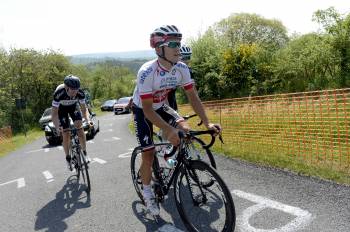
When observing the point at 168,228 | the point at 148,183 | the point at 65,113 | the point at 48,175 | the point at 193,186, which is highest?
the point at 65,113

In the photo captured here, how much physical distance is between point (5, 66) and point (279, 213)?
1948 inches

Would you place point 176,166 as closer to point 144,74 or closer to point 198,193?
point 198,193

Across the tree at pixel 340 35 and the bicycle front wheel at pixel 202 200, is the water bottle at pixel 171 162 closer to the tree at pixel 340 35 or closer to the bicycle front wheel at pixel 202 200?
the bicycle front wheel at pixel 202 200

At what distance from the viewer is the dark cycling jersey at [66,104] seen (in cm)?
707

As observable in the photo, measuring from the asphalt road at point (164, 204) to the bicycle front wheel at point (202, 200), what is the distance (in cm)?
39

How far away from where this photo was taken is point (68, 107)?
752cm

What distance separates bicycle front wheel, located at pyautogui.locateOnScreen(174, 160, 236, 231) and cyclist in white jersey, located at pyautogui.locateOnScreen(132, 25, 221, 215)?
1.40 ft

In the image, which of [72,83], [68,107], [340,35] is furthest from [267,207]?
[340,35]

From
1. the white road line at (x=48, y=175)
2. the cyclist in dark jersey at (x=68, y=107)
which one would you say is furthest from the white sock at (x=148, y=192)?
the white road line at (x=48, y=175)

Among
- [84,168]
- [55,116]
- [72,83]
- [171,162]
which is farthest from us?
[55,116]

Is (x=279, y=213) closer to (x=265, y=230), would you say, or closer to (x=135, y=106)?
(x=265, y=230)

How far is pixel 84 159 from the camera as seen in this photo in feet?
22.3

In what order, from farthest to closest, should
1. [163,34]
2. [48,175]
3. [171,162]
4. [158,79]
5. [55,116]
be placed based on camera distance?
1. [48,175]
2. [55,116]
3. [171,162]
4. [158,79]
5. [163,34]

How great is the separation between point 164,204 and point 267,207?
4.90ft
